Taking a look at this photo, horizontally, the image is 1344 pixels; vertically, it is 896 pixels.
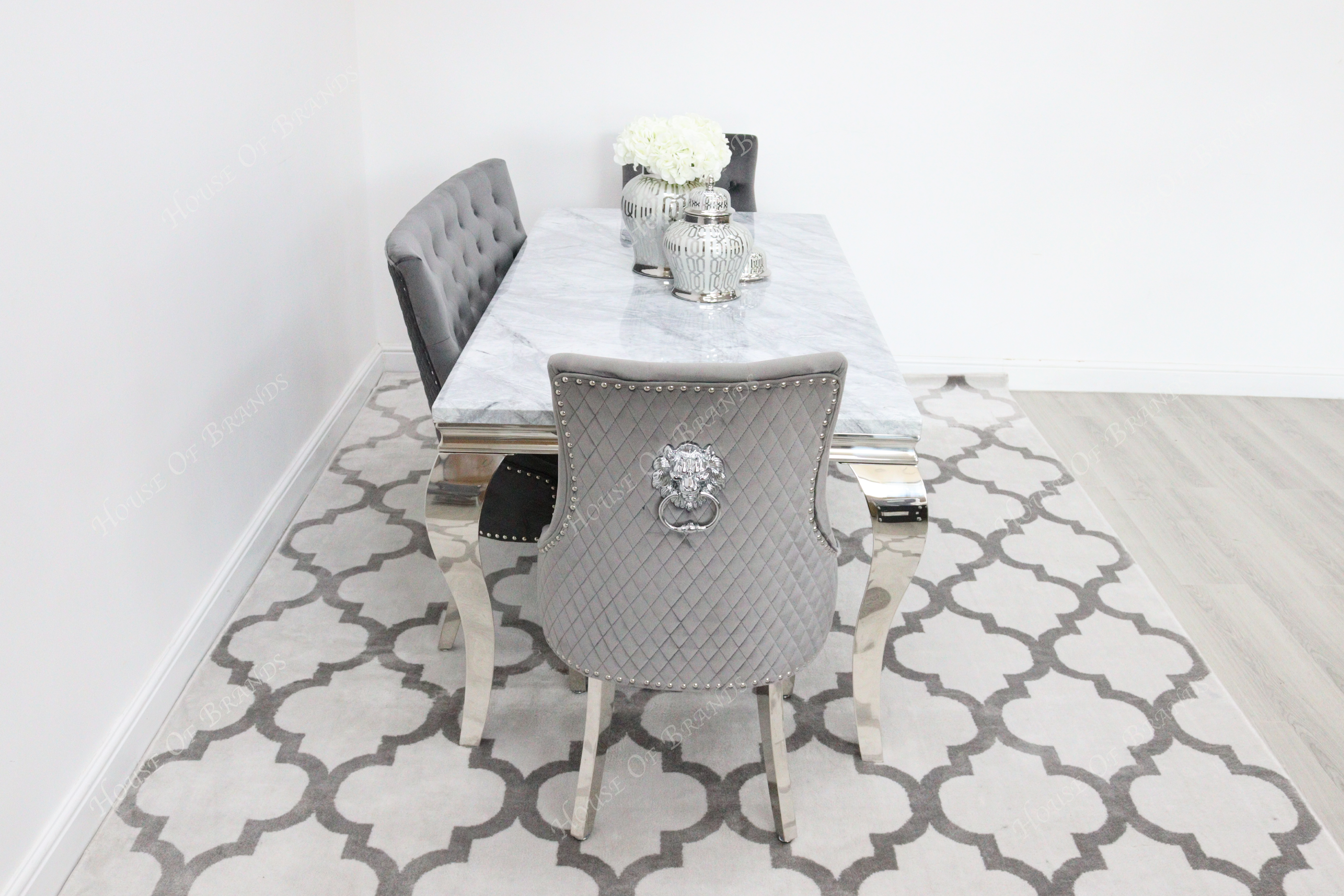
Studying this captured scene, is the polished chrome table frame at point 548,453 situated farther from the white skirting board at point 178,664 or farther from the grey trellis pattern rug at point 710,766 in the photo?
the white skirting board at point 178,664

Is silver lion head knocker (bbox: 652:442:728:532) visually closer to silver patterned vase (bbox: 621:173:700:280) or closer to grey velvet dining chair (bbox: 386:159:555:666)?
grey velvet dining chair (bbox: 386:159:555:666)

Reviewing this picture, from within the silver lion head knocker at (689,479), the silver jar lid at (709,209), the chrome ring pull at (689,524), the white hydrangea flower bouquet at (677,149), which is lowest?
the chrome ring pull at (689,524)

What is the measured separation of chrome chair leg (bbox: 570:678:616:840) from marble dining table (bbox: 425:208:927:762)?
0.88 feet

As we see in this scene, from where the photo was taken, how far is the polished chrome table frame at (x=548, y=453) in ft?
5.23

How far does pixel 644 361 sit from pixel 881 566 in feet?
1.68

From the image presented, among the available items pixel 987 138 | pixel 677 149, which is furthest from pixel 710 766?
pixel 987 138

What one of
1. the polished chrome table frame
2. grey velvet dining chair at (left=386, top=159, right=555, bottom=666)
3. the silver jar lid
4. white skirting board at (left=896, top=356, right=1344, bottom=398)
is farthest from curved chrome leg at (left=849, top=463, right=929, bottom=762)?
white skirting board at (left=896, top=356, right=1344, bottom=398)

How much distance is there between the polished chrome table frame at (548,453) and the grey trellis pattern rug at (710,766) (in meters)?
0.20

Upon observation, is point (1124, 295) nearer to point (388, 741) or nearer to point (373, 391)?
point (373, 391)

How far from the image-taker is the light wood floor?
2020 mm

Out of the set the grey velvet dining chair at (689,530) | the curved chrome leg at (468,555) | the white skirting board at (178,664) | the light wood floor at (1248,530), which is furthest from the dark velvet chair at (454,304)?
the light wood floor at (1248,530)

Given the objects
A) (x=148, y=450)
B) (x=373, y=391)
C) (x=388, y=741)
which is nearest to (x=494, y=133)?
(x=373, y=391)

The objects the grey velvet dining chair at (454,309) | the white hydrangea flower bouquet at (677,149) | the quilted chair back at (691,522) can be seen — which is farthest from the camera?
the white hydrangea flower bouquet at (677,149)

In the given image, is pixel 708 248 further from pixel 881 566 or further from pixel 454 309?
pixel 881 566
